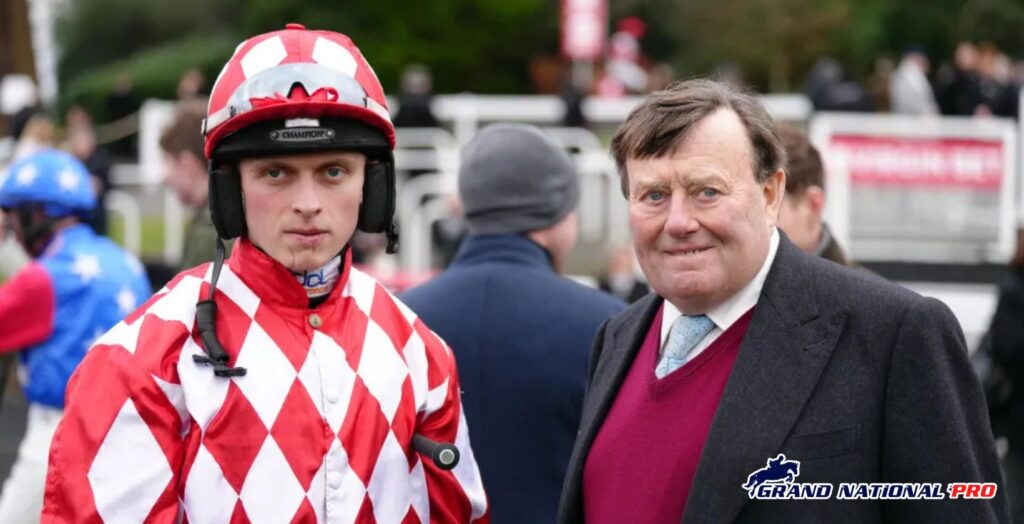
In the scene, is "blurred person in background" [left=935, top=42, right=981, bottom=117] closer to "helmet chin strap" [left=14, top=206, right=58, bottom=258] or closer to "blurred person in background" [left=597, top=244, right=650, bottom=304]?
"blurred person in background" [left=597, top=244, right=650, bottom=304]

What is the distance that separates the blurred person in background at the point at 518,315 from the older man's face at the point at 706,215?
113 cm

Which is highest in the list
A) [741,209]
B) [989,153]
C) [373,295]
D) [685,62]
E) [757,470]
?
[741,209]

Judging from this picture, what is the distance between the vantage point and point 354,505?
2.96 m

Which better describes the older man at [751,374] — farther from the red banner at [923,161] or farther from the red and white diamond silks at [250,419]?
the red banner at [923,161]

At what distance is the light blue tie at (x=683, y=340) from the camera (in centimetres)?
302

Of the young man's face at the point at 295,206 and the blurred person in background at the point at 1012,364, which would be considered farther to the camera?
the blurred person in background at the point at 1012,364

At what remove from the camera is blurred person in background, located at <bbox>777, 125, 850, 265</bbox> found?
4.23 meters

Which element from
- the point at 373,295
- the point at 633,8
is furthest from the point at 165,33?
the point at 373,295

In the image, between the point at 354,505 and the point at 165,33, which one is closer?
the point at 354,505

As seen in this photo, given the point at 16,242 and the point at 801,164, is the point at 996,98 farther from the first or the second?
the point at 801,164

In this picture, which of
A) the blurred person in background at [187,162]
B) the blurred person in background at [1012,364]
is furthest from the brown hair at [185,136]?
the blurred person in background at [1012,364]

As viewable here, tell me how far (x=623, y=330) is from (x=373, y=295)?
552mm

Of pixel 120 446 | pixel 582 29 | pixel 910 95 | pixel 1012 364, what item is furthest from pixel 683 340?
pixel 582 29

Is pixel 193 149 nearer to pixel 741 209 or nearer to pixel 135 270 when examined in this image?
pixel 135 270
